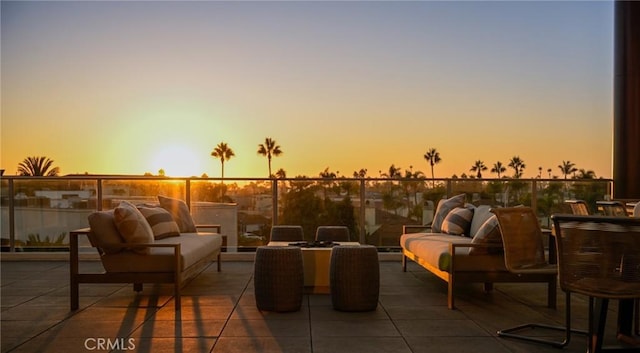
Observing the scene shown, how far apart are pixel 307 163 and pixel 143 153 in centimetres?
571

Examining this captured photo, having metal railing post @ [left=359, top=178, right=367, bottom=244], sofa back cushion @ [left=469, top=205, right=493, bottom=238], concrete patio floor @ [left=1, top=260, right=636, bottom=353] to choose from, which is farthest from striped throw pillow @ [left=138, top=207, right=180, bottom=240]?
sofa back cushion @ [left=469, top=205, right=493, bottom=238]

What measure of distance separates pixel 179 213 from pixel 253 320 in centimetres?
254

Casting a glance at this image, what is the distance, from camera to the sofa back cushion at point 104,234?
418 centimetres

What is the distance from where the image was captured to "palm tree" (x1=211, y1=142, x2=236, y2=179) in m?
32.6

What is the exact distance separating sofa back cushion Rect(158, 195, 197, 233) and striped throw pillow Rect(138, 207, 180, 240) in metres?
0.31

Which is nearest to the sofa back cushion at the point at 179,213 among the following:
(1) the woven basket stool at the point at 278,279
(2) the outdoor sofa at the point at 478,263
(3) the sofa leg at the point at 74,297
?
(3) the sofa leg at the point at 74,297

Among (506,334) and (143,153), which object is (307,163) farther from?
(506,334)

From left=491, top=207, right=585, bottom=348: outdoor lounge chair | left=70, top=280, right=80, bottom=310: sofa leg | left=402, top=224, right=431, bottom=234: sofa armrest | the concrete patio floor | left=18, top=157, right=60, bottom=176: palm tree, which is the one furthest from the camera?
left=18, top=157, right=60, bottom=176: palm tree

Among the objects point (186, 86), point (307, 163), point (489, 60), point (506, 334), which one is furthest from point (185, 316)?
point (307, 163)

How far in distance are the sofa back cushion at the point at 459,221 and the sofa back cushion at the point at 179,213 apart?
3.01m

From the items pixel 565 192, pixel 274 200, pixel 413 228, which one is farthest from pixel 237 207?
pixel 565 192

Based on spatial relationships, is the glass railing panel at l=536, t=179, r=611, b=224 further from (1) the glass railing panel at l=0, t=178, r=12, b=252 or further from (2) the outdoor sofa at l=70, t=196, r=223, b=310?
(1) the glass railing panel at l=0, t=178, r=12, b=252

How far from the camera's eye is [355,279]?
13.1 feet

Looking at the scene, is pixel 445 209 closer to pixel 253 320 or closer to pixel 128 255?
pixel 253 320
